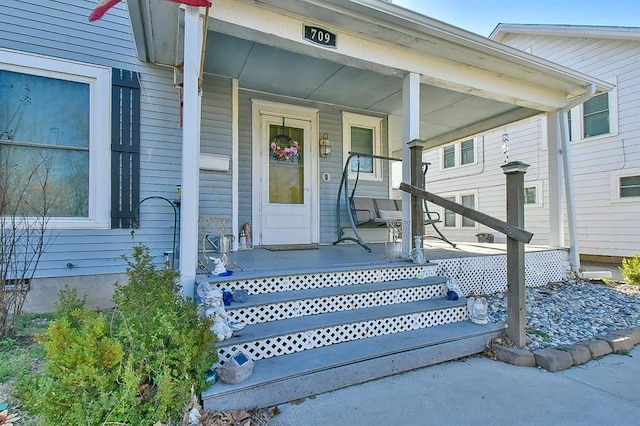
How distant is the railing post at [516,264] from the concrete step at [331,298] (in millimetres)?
641

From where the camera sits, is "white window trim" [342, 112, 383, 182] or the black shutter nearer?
the black shutter

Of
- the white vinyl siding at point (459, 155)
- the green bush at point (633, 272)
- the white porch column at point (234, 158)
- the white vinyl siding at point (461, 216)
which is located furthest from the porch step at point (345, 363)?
the white vinyl siding at point (459, 155)

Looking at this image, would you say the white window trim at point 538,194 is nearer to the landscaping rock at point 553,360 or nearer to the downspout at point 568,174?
the downspout at point 568,174

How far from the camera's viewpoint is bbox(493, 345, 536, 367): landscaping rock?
2.53 metres

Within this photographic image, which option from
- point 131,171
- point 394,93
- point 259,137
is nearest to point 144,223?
point 131,171

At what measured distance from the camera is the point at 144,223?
3.96 m

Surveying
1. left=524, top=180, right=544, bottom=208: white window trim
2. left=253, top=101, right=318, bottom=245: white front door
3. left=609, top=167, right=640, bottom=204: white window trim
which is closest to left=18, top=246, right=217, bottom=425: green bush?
left=253, top=101, right=318, bottom=245: white front door

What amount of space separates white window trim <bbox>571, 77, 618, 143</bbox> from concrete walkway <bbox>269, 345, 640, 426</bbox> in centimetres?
688

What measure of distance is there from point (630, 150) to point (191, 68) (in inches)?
340

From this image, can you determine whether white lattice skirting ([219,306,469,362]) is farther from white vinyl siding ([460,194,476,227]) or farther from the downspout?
white vinyl siding ([460,194,476,227])

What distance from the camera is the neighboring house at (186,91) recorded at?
3004mm

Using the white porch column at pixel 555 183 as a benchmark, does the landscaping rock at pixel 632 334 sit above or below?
below

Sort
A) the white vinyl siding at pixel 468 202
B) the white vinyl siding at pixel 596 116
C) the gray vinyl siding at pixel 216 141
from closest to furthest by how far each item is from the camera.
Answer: the gray vinyl siding at pixel 216 141
the white vinyl siding at pixel 596 116
the white vinyl siding at pixel 468 202

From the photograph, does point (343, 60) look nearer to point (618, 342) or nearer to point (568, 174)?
point (618, 342)
